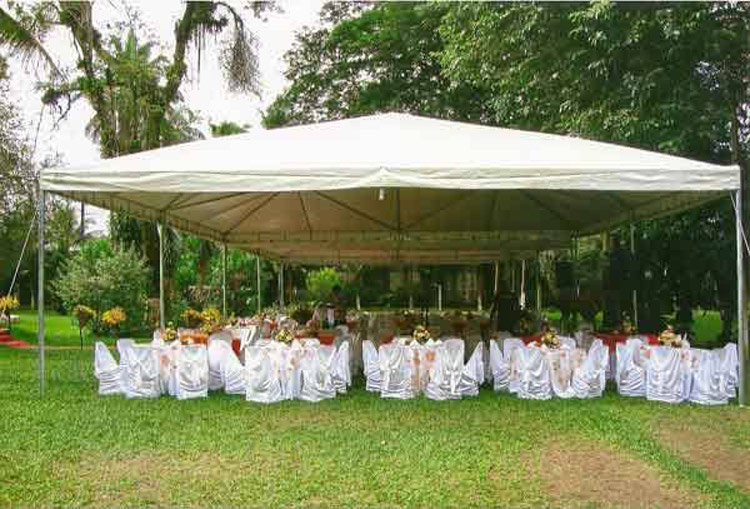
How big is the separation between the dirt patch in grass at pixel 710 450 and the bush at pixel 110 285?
1302 centimetres

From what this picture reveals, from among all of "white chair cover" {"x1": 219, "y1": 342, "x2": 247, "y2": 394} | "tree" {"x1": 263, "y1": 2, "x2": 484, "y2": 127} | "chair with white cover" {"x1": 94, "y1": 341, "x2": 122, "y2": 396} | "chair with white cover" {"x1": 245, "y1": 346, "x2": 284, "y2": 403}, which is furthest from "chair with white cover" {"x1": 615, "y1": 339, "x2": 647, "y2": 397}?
"tree" {"x1": 263, "y1": 2, "x2": 484, "y2": 127}

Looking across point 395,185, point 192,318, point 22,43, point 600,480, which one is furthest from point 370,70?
point 600,480

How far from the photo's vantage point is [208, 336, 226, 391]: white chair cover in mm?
7629

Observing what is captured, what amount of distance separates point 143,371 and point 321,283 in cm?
1855

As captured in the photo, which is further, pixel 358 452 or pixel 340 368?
pixel 340 368

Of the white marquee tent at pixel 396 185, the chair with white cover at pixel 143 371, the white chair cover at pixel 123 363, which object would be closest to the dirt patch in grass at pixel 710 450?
the white marquee tent at pixel 396 185

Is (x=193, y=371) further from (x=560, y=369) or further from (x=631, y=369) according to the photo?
(x=631, y=369)

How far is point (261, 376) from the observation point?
715 centimetres

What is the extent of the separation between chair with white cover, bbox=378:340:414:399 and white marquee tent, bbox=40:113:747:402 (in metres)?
1.76

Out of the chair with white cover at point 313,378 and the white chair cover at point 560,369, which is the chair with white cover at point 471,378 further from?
the chair with white cover at point 313,378

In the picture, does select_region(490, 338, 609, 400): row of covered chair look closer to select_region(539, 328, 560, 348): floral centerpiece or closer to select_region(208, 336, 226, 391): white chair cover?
select_region(539, 328, 560, 348): floral centerpiece

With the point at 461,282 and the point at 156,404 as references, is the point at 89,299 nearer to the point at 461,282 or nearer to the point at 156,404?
the point at 156,404

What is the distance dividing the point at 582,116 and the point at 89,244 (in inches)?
520

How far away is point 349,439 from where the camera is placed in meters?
5.49
